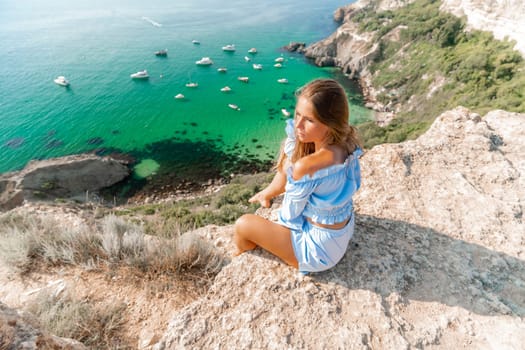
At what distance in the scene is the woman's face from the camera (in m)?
2.47

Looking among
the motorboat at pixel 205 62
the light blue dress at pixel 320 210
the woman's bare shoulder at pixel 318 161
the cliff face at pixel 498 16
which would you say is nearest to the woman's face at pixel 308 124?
the woman's bare shoulder at pixel 318 161

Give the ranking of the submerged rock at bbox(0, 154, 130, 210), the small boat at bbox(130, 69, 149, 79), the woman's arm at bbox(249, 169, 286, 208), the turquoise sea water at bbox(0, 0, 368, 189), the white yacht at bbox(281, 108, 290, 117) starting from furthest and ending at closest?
the small boat at bbox(130, 69, 149, 79) < the white yacht at bbox(281, 108, 290, 117) < the turquoise sea water at bbox(0, 0, 368, 189) < the submerged rock at bbox(0, 154, 130, 210) < the woman's arm at bbox(249, 169, 286, 208)

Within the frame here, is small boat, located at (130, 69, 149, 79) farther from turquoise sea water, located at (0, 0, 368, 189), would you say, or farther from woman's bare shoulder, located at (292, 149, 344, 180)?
woman's bare shoulder, located at (292, 149, 344, 180)

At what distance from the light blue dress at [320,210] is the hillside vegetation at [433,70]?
1883cm

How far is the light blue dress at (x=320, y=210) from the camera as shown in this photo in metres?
2.65

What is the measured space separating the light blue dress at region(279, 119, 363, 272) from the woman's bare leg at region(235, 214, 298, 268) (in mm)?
82

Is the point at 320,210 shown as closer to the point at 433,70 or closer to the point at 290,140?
the point at 290,140

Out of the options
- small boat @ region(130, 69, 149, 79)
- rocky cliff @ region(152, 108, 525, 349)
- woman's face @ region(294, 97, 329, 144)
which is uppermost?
woman's face @ region(294, 97, 329, 144)

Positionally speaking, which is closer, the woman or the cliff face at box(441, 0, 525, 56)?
the woman

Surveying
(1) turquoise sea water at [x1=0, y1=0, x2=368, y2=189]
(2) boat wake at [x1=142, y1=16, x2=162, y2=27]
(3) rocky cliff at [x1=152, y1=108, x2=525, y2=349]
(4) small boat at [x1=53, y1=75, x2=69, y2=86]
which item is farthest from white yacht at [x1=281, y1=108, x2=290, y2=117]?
(2) boat wake at [x1=142, y1=16, x2=162, y2=27]

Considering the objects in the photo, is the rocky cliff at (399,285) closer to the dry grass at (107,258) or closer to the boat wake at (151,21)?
the dry grass at (107,258)

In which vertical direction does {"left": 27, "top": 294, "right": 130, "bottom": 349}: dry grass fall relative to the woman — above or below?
below

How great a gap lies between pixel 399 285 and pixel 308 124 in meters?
2.20

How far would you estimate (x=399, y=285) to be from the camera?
3.02m
